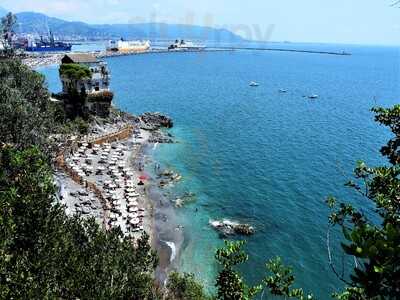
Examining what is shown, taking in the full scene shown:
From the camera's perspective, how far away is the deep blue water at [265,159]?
43.3m

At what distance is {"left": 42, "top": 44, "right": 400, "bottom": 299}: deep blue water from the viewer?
43344mm

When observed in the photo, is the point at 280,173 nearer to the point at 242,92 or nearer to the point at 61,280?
the point at 61,280

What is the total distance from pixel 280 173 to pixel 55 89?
87805mm

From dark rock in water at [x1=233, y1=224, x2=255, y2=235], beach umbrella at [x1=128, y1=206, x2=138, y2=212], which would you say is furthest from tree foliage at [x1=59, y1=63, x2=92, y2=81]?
dark rock in water at [x1=233, y1=224, x2=255, y2=235]

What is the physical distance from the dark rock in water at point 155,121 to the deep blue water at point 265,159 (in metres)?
3.43

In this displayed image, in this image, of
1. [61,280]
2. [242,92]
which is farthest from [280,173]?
[242,92]

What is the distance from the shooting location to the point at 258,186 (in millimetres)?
59344

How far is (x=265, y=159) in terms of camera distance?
234 feet

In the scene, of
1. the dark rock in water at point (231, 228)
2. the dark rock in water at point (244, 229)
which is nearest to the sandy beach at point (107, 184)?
→ the dark rock in water at point (231, 228)

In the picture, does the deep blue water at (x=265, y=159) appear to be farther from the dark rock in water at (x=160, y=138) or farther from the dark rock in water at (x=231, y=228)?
the dark rock in water at (x=160, y=138)

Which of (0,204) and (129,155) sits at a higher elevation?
(0,204)

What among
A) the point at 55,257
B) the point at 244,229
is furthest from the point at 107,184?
the point at 55,257

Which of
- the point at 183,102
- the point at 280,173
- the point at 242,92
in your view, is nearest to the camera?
the point at 280,173

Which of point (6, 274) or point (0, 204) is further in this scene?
point (0, 204)
